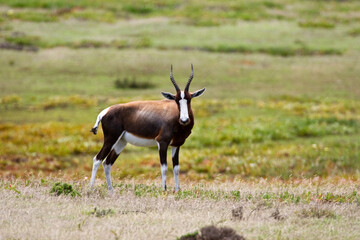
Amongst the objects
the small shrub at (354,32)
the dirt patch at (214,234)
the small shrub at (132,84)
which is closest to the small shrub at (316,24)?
the small shrub at (354,32)

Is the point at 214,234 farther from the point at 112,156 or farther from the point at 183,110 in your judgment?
the point at 112,156

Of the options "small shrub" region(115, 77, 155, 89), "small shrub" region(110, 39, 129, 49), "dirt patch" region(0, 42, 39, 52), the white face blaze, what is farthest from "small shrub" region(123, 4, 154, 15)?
the white face blaze

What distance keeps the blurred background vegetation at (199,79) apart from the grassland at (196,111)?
0.13m

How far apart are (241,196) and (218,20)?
181 feet

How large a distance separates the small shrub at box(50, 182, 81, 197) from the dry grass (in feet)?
0.51

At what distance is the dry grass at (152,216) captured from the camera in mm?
9445

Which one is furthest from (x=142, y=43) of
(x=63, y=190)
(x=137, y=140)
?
(x=63, y=190)

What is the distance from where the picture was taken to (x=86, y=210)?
10750mm

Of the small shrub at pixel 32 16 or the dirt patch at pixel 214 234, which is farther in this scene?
the small shrub at pixel 32 16

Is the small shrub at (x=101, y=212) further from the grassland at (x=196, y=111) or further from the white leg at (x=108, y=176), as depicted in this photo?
the white leg at (x=108, y=176)

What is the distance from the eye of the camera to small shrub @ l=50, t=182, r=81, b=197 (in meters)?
12.2

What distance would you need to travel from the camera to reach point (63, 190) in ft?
40.0

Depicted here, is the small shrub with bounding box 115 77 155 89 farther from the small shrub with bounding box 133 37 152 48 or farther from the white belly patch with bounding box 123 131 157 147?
the white belly patch with bounding box 123 131 157 147

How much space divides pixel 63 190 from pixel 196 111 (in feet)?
69.5
